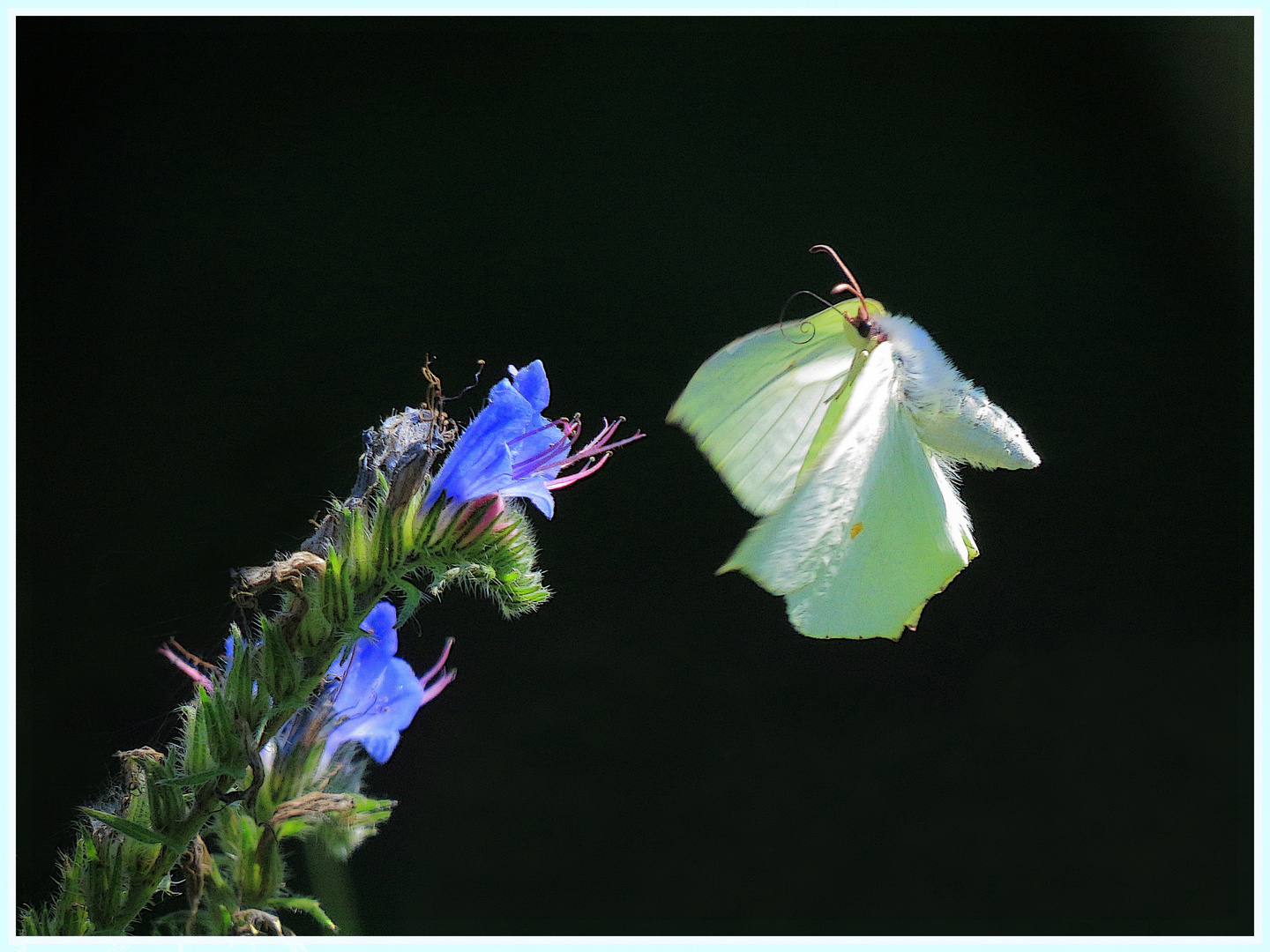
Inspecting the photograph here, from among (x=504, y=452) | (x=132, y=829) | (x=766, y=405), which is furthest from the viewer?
(x=766, y=405)

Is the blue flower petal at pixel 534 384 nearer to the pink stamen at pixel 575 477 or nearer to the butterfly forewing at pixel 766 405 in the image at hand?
the pink stamen at pixel 575 477


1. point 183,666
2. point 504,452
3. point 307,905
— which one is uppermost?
point 504,452

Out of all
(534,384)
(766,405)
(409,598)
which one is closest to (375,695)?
(409,598)

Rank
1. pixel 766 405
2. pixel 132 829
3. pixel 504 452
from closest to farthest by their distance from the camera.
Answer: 1. pixel 132 829
2. pixel 504 452
3. pixel 766 405

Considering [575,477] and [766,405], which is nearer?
[575,477]

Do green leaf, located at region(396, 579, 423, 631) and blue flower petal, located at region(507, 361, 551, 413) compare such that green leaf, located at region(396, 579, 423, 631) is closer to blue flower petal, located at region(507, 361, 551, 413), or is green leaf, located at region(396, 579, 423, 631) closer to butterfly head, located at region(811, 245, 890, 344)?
blue flower petal, located at region(507, 361, 551, 413)

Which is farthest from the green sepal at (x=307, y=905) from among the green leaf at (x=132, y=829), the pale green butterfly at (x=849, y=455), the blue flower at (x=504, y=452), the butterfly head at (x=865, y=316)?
the butterfly head at (x=865, y=316)

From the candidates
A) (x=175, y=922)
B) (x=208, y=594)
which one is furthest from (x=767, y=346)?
(x=208, y=594)

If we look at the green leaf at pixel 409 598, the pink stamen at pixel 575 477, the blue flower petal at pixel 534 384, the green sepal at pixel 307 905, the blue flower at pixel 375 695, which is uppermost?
the blue flower petal at pixel 534 384

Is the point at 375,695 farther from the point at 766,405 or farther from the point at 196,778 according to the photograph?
the point at 766,405
